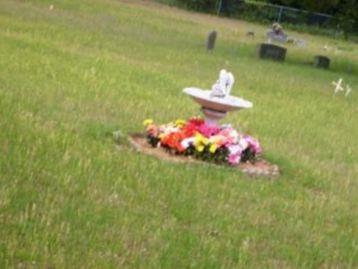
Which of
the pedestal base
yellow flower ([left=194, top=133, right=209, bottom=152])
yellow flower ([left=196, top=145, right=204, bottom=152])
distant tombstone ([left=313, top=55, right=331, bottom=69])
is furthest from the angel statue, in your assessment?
distant tombstone ([left=313, top=55, right=331, bottom=69])

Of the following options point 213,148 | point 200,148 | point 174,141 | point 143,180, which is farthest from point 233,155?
point 143,180

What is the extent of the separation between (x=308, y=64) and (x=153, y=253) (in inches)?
1052

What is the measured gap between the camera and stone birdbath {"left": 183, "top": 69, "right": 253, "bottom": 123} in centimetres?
1096

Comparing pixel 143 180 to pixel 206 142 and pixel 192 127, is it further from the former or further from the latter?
pixel 192 127

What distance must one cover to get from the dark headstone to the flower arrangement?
20671 millimetres

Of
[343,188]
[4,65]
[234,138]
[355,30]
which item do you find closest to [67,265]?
[234,138]

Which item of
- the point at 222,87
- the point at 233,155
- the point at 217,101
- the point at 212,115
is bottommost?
the point at 233,155

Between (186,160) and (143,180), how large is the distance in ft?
5.62

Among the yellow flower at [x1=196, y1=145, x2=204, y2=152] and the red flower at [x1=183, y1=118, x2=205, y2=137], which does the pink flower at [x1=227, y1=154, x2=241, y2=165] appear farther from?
the red flower at [x1=183, y1=118, x2=205, y2=137]

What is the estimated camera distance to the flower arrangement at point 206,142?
418 inches

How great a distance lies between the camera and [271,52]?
104ft

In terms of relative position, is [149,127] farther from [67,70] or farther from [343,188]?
[67,70]

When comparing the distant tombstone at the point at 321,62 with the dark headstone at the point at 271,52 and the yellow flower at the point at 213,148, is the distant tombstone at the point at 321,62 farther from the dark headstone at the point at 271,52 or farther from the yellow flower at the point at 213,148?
the yellow flower at the point at 213,148

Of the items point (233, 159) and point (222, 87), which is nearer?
point (233, 159)
